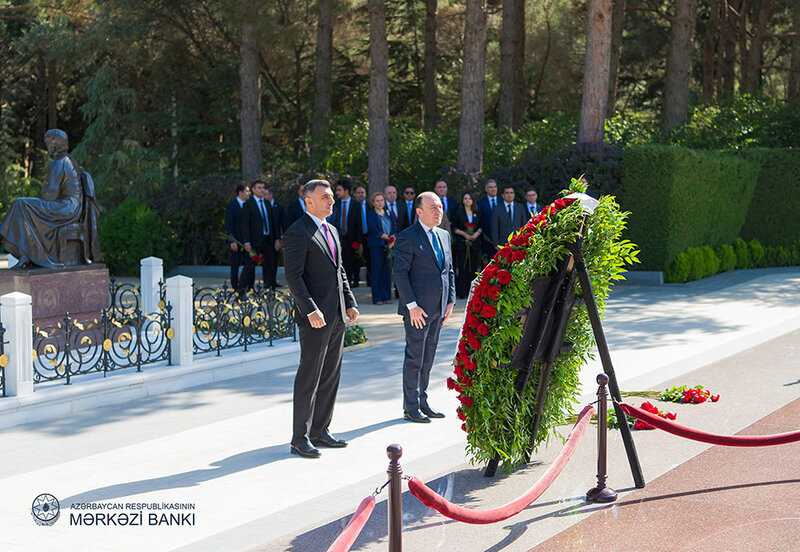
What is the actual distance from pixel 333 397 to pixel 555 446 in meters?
1.83

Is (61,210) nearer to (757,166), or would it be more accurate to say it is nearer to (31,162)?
(757,166)

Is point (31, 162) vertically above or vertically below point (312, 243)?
above

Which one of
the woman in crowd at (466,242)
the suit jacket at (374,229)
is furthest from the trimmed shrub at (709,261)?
the suit jacket at (374,229)

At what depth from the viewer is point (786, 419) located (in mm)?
8555

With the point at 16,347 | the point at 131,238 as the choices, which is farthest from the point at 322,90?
the point at 16,347

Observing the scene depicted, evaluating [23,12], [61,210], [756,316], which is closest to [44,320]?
[61,210]

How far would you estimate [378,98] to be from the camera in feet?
71.5

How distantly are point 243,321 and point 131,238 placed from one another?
12.4m

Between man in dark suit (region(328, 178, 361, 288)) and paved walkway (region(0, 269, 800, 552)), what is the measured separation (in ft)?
18.6

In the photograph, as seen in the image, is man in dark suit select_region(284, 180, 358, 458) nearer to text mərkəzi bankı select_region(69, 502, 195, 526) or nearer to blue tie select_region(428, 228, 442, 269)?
blue tie select_region(428, 228, 442, 269)

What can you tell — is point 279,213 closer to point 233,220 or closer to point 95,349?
point 233,220

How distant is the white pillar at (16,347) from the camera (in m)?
8.66

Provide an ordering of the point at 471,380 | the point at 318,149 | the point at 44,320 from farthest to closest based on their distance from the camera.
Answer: the point at 318,149, the point at 44,320, the point at 471,380

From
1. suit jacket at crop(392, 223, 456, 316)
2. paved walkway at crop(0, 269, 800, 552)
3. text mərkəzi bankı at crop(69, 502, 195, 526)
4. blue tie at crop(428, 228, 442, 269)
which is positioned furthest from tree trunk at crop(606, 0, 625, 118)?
text mərkəzi bankı at crop(69, 502, 195, 526)
